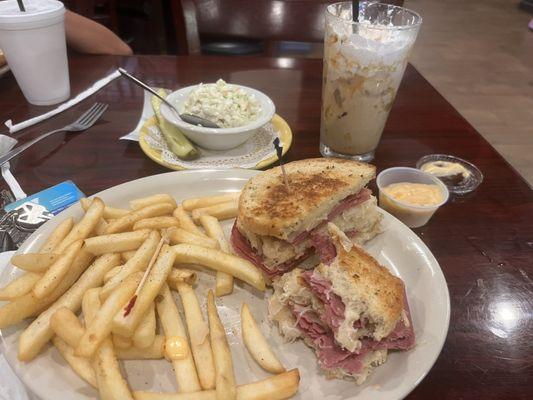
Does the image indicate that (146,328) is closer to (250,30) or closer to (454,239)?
(454,239)

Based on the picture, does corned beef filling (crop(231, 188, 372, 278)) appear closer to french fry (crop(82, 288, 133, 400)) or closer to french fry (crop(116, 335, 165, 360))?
french fry (crop(116, 335, 165, 360))

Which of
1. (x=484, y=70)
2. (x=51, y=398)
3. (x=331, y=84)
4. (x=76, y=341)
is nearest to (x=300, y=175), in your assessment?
(x=331, y=84)

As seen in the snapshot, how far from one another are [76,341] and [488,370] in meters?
1.18

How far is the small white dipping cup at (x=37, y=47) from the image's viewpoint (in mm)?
2020

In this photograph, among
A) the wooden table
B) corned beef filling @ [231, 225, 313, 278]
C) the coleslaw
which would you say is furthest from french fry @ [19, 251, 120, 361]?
the coleslaw

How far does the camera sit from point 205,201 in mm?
1706

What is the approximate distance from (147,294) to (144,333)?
4.5 inches

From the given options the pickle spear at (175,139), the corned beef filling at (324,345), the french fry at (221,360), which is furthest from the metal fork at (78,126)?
the corned beef filling at (324,345)

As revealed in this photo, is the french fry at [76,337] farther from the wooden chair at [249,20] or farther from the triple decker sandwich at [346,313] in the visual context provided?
the wooden chair at [249,20]

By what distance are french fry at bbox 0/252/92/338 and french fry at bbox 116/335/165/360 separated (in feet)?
0.70

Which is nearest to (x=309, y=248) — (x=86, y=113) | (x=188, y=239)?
(x=188, y=239)

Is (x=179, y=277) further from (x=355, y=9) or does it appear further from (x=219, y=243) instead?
(x=355, y=9)

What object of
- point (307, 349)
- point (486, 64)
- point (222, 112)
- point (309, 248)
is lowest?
point (486, 64)

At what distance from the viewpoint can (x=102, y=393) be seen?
104cm
